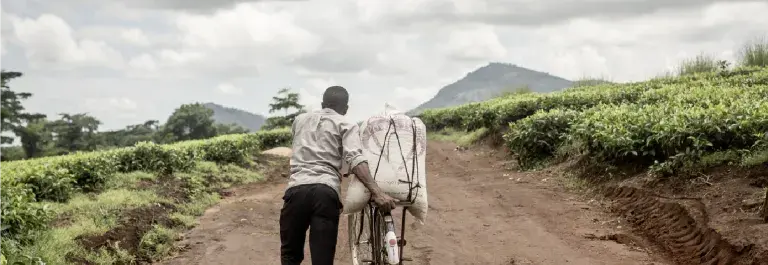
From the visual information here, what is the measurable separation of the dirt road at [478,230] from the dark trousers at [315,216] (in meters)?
2.46

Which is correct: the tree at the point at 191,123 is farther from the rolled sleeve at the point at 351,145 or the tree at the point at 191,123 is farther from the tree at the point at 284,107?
the rolled sleeve at the point at 351,145

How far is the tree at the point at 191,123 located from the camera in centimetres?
4291

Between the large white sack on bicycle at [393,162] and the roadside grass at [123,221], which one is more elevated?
the large white sack on bicycle at [393,162]

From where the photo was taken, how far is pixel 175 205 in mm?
10203

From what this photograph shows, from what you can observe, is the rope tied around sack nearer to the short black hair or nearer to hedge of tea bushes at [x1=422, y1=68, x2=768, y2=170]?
the short black hair

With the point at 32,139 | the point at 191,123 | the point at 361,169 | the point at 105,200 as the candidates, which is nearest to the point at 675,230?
the point at 361,169

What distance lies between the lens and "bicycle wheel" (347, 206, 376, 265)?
5359mm

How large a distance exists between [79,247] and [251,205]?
4.30 metres

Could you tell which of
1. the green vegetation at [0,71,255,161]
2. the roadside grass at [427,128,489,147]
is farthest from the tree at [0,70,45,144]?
the roadside grass at [427,128,489,147]

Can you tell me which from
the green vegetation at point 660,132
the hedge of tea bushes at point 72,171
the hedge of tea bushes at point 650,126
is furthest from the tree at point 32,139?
the green vegetation at point 660,132

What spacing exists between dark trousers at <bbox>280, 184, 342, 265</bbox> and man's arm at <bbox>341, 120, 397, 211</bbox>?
235 millimetres

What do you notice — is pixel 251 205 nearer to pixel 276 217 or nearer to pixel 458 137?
pixel 276 217

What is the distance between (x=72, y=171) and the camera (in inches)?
415

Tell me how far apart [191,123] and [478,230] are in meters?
37.4
